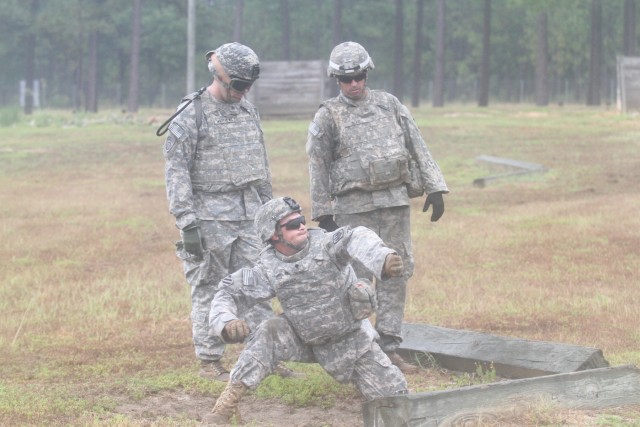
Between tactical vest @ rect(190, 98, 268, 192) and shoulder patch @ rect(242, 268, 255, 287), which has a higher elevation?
tactical vest @ rect(190, 98, 268, 192)

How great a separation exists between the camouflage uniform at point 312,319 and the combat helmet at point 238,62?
65.0 inches

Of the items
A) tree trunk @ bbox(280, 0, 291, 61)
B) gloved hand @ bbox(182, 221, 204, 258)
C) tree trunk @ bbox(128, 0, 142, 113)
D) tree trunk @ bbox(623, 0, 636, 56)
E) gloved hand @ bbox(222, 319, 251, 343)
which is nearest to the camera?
gloved hand @ bbox(222, 319, 251, 343)

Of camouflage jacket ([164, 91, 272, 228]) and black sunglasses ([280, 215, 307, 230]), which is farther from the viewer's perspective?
camouflage jacket ([164, 91, 272, 228])

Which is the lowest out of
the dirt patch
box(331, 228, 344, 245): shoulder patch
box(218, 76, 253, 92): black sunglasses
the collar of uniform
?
the dirt patch

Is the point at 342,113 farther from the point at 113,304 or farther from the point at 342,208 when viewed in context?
the point at 113,304

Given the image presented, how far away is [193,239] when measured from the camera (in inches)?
303

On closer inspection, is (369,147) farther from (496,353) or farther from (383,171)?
(496,353)

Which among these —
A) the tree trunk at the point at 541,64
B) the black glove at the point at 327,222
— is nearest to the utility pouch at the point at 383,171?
the black glove at the point at 327,222

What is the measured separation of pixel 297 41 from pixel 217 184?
76419mm

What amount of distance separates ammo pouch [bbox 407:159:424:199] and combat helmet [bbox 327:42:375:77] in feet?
2.52

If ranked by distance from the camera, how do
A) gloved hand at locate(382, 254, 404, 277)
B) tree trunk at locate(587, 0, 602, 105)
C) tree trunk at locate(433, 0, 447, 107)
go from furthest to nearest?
tree trunk at locate(587, 0, 602, 105) < tree trunk at locate(433, 0, 447, 107) < gloved hand at locate(382, 254, 404, 277)

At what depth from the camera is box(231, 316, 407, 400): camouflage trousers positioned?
6.52 m

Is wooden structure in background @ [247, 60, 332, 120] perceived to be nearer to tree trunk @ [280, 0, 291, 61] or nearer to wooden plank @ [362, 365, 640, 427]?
tree trunk @ [280, 0, 291, 61]

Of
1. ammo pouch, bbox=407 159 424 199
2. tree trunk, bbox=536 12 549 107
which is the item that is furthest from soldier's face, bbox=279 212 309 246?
tree trunk, bbox=536 12 549 107
